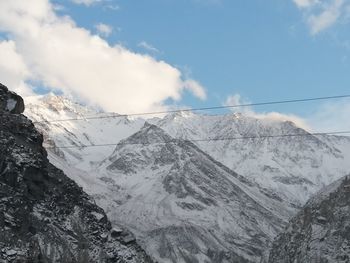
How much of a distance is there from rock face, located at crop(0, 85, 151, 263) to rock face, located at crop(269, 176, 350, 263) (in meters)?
57.7

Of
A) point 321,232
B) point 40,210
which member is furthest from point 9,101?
point 321,232

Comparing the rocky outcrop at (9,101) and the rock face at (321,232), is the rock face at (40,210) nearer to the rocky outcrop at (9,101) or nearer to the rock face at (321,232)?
the rocky outcrop at (9,101)

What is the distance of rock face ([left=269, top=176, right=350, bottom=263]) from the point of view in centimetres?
15350

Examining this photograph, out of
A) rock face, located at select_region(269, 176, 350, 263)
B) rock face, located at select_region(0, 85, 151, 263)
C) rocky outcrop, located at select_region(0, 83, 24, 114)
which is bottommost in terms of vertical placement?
rock face, located at select_region(0, 85, 151, 263)

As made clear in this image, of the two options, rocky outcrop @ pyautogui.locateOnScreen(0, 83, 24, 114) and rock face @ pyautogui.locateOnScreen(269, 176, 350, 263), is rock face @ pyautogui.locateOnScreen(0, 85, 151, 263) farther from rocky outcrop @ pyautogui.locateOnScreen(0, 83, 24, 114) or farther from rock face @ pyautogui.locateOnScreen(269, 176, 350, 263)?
rock face @ pyautogui.locateOnScreen(269, 176, 350, 263)

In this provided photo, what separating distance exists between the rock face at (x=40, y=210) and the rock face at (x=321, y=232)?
2273 inches

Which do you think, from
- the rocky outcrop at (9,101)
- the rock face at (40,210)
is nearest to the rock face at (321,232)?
the rock face at (40,210)

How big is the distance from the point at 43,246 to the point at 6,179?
911cm

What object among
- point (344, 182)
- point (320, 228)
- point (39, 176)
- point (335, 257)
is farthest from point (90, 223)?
point (344, 182)

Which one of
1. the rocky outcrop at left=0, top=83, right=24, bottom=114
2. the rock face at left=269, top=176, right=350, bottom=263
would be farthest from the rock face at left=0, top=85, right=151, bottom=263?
the rock face at left=269, top=176, right=350, bottom=263

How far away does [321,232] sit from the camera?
533 ft

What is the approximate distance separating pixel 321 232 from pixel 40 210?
279ft

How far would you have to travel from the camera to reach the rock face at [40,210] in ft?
281

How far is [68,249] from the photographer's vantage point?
95438 mm
